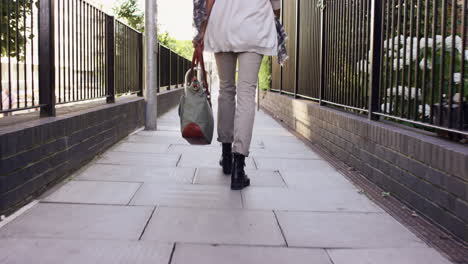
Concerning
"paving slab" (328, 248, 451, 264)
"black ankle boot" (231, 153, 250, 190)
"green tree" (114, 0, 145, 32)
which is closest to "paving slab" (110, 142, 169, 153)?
"black ankle boot" (231, 153, 250, 190)

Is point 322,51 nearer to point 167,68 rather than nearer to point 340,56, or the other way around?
point 340,56

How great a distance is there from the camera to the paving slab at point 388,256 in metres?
2.44

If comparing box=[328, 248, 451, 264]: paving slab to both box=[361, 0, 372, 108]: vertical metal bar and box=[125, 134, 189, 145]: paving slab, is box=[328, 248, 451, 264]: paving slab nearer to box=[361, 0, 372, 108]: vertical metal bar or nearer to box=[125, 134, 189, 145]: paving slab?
box=[361, 0, 372, 108]: vertical metal bar

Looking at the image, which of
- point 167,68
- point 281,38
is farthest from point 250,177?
point 167,68

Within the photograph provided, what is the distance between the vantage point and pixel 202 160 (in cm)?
513

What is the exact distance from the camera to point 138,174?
14.1 ft

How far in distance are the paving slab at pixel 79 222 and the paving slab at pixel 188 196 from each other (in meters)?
0.22

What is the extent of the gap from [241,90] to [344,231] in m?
1.37

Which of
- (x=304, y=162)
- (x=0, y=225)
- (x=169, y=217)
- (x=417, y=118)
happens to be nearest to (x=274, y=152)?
(x=304, y=162)

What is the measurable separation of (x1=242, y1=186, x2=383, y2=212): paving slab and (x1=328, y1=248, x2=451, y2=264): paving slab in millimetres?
763

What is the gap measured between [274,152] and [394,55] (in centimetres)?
195

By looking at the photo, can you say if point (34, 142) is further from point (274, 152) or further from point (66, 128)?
point (274, 152)

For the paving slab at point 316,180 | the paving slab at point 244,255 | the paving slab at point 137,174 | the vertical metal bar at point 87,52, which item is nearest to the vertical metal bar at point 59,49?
the paving slab at point 137,174

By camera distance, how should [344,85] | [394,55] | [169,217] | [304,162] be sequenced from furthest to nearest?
[344,85] → [304,162] → [394,55] → [169,217]
